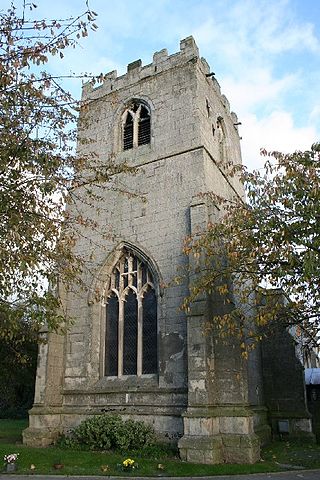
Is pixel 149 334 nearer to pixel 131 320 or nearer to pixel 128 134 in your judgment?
pixel 131 320

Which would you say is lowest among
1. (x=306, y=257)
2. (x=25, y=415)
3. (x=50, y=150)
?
(x=25, y=415)

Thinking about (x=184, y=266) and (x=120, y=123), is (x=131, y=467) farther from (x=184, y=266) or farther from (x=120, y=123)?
(x=120, y=123)

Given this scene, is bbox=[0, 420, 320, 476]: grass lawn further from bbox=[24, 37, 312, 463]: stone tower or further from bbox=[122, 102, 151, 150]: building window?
bbox=[122, 102, 151, 150]: building window

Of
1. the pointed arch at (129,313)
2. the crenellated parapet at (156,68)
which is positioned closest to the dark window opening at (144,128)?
the crenellated parapet at (156,68)

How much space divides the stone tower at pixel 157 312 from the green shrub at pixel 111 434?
43cm

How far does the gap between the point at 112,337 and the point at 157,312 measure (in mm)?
2031


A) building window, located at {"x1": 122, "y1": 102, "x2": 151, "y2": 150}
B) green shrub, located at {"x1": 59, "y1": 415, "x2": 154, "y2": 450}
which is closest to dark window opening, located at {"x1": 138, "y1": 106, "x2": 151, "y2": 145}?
building window, located at {"x1": 122, "y1": 102, "x2": 151, "y2": 150}

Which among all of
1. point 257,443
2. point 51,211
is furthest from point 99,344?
point 51,211

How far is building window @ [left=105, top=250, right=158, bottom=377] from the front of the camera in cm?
1277

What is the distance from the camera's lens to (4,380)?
2072 centimetres

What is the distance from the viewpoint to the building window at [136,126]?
16.1 m

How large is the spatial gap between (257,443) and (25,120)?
9025 mm

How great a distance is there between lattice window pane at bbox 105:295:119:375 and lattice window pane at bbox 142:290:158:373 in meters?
1.08

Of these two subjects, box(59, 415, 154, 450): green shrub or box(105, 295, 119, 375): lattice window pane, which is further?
box(105, 295, 119, 375): lattice window pane
